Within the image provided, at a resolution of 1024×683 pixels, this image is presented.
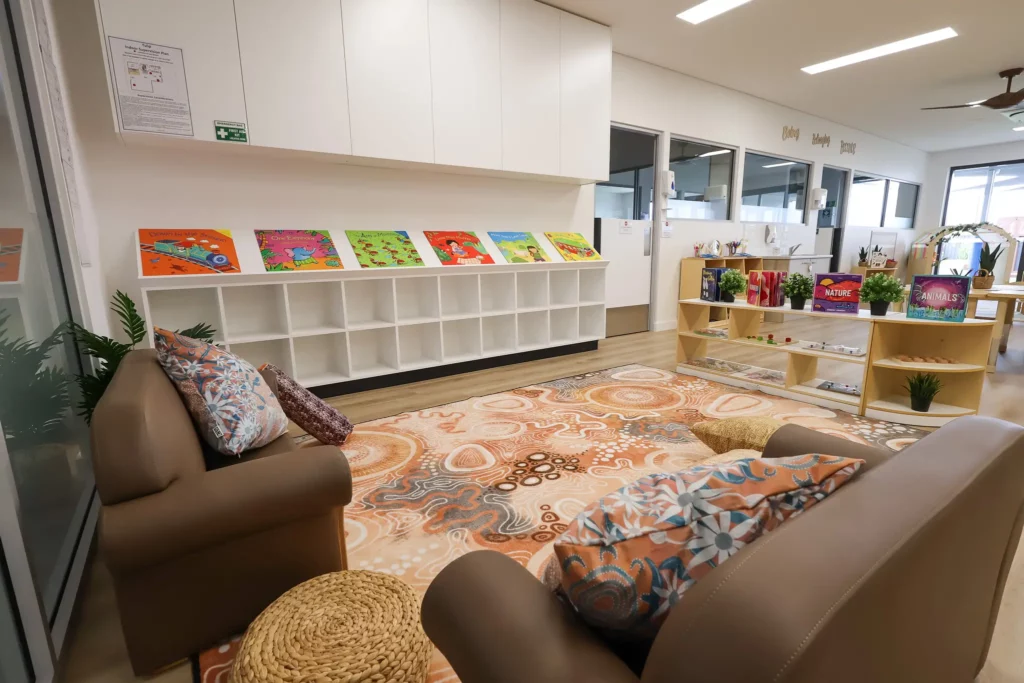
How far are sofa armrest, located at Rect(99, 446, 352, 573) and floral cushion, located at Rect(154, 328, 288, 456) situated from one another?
1.07 feet

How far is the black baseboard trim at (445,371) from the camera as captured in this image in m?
3.72

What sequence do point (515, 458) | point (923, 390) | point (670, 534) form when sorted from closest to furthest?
1. point (670, 534)
2. point (515, 458)
3. point (923, 390)

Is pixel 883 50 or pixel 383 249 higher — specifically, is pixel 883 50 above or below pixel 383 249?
above

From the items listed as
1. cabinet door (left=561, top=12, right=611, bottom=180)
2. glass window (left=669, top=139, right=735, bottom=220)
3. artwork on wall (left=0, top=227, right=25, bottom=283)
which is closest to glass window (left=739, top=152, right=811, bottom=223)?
glass window (left=669, top=139, right=735, bottom=220)

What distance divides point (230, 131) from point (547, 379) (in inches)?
113

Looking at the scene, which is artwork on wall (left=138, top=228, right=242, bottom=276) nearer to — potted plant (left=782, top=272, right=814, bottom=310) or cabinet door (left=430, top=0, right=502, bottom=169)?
cabinet door (left=430, top=0, right=502, bottom=169)

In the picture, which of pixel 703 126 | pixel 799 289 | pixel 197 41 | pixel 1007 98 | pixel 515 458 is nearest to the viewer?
pixel 515 458

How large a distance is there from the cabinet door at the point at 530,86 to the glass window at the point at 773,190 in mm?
3911

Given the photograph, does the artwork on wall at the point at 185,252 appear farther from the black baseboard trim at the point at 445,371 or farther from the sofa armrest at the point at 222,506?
the sofa armrest at the point at 222,506

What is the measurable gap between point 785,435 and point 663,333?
186 inches

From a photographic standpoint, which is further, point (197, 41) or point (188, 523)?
point (197, 41)

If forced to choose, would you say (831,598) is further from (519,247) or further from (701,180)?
(701,180)

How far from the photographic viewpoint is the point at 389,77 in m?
3.52

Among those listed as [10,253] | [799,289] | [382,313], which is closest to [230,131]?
[382,313]
